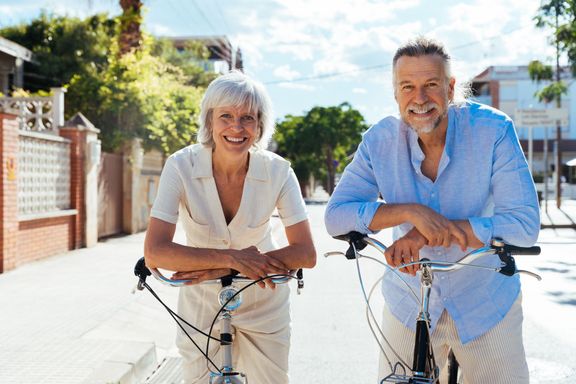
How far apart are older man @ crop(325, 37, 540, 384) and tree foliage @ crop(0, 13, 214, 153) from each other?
36.5ft

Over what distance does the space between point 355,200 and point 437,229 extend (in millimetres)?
386

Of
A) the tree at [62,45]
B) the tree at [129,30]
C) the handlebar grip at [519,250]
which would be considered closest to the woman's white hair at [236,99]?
the handlebar grip at [519,250]

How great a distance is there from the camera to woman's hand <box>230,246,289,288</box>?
2449mm

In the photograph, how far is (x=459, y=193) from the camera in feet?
8.16

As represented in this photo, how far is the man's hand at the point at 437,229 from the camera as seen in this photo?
7.52ft

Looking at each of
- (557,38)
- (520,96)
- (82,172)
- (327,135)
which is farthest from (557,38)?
(520,96)

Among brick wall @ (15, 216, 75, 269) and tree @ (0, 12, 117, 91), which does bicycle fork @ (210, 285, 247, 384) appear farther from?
tree @ (0, 12, 117, 91)

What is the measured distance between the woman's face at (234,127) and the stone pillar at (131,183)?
46.8 ft

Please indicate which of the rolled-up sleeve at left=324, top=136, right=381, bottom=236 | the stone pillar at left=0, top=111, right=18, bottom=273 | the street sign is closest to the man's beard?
the rolled-up sleeve at left=324, top=136, right=381, bottom=236

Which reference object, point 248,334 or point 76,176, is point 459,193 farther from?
point 76,176

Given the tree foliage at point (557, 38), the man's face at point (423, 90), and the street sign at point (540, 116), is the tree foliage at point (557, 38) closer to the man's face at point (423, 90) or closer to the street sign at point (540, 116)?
the street sign at point (540, 116)

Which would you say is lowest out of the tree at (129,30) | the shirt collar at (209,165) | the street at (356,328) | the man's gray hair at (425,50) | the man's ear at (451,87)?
the street at (356,328)

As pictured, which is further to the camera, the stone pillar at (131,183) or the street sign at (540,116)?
the street sign at (540,116)

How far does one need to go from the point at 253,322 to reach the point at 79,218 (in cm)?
1074
